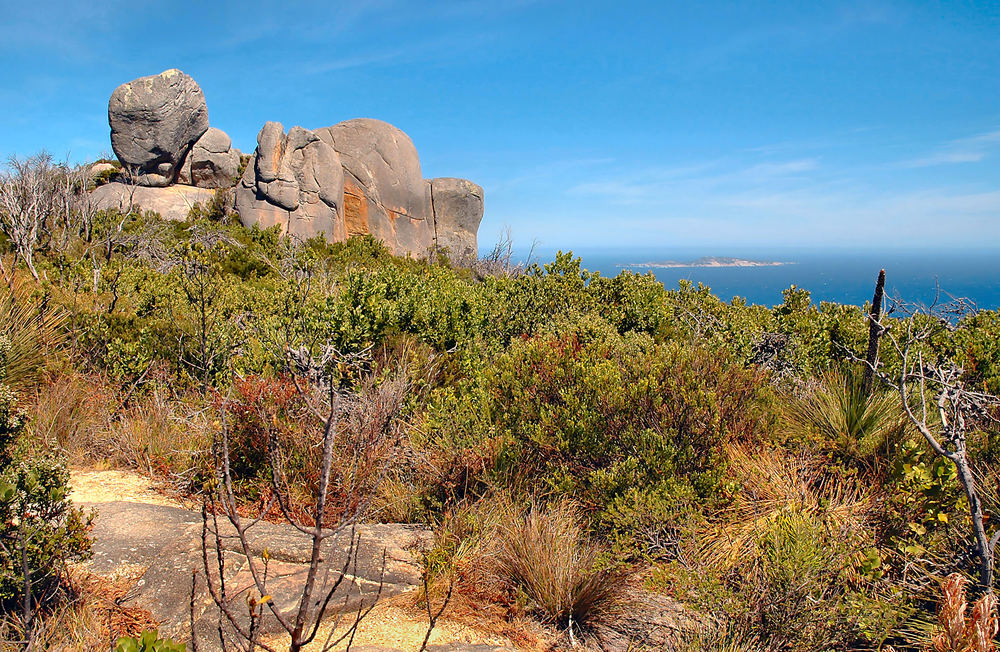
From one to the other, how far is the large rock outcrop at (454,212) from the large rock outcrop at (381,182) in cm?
108

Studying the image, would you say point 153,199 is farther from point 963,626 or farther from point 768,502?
point 963,626

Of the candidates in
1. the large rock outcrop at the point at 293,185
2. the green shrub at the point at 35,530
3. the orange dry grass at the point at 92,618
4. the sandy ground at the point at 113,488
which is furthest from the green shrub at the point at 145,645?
the large rock outcrop at the point at 293,185

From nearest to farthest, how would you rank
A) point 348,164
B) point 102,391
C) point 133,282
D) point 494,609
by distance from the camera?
1. point 494,609
2. point 102,391
3. point 133,282
4. point 348,164

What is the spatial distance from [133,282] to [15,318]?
365 centimetres

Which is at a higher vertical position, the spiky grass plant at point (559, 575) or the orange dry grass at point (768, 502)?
the orange dry grass at point (768, 502)

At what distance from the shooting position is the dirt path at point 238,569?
354 cm

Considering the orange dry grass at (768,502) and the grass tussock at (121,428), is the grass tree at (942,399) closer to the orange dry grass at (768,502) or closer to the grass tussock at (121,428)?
the orange dry grass at (768,502)

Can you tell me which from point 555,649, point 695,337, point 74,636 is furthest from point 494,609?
point 695,337

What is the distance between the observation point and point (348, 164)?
86.8 ft

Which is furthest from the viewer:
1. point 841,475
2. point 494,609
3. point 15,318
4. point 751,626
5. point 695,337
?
point 695,337

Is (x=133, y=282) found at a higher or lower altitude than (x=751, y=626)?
higher

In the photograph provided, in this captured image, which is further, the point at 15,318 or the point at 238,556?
the point at 15,318

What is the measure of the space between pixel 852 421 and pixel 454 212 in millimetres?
26148

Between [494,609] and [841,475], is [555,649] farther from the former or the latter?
[841,475]
